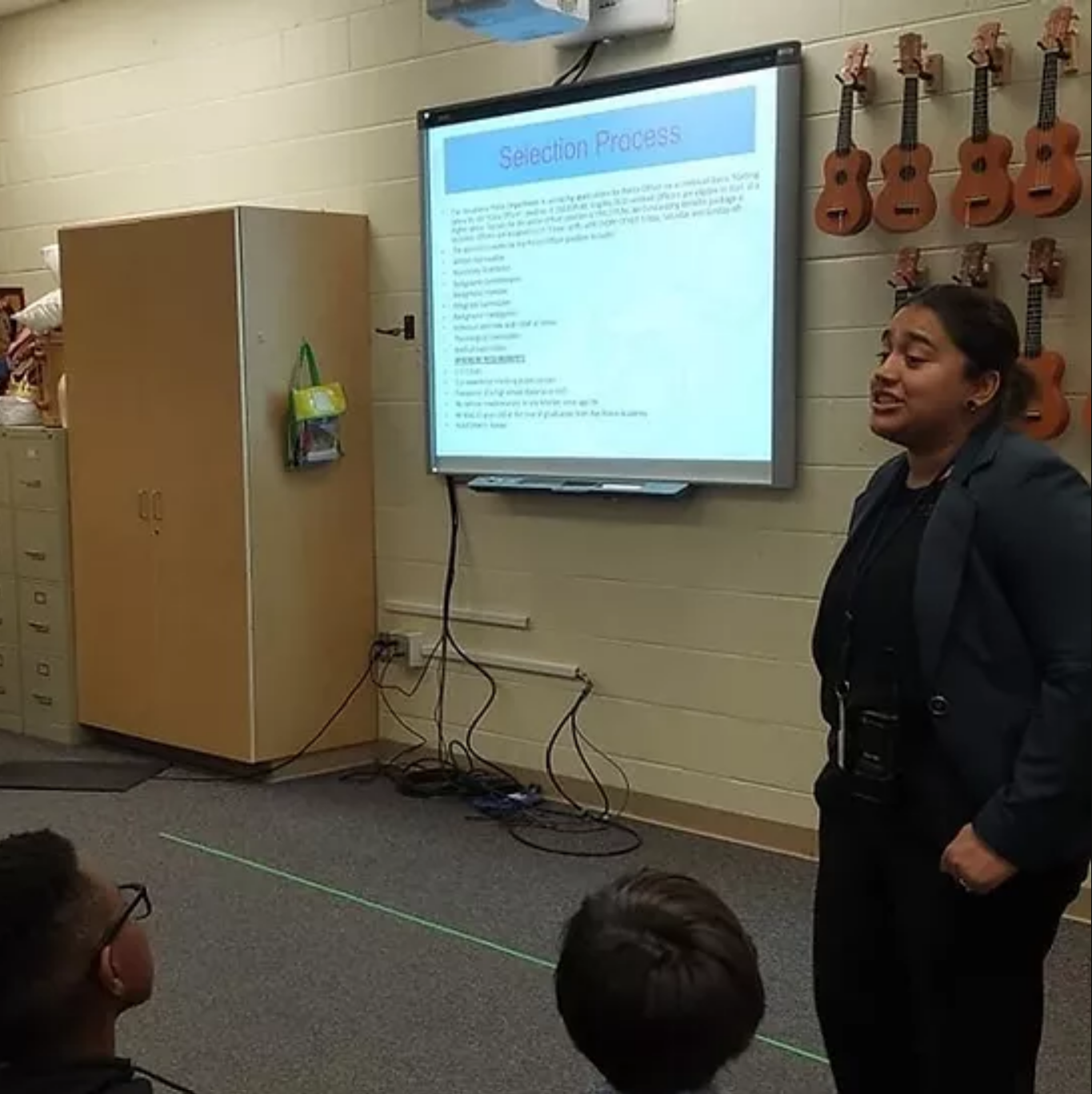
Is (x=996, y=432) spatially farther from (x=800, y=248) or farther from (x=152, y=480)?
(x=152, y=480)

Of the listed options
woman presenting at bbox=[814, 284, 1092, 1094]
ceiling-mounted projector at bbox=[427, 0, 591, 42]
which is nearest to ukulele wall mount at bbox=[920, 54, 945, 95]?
ceiling-mounted projector at bbox=[427, 0, 591, 42]

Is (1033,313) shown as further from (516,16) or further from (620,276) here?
(516,16)

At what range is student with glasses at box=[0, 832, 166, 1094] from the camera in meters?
1.36

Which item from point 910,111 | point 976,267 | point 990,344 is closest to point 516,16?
point 910,111

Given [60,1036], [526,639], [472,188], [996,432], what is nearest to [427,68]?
[472,188]

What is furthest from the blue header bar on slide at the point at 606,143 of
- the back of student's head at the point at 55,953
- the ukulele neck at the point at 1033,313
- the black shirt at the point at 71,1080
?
the black shirt at the point at 71,1080

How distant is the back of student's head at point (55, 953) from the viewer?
1368 mm

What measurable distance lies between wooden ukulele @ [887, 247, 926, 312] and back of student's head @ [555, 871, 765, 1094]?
236 centimetres

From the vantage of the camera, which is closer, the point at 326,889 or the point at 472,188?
the point at 326,889

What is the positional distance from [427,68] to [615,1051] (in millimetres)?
3706

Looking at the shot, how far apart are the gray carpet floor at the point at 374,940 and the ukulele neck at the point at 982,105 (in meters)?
1.83

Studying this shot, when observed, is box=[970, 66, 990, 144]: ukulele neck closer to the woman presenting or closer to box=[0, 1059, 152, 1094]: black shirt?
the woman presenting

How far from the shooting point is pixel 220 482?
4469 mm

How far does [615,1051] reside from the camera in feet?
4.24
